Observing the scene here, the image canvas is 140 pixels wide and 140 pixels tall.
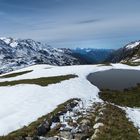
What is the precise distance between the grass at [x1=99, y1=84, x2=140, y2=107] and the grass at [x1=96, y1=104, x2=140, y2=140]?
8234mm

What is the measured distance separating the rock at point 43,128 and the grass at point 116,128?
4692mm

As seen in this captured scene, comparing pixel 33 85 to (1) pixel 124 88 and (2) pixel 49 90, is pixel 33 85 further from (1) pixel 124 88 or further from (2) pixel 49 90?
(1) pixel 124 88

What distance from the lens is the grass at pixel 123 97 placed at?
3987 cm

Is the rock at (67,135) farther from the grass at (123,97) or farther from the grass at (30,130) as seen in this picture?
A: the grass at (123,97)

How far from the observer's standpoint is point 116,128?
26453 millimetres

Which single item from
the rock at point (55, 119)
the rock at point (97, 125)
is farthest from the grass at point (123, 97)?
the rock at point (97, 125)

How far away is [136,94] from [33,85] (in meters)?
14.4

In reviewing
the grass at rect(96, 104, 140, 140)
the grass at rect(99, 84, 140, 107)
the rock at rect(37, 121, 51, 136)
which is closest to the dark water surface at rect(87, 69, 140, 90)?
the grass at rect(99, 84, 140, 107)

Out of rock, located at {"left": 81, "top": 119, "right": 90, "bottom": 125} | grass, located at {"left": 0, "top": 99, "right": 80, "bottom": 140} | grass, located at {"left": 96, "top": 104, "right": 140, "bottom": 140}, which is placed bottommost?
grass, located at {"left": 96, "top": 104, "right": 140, "bottom": 140}

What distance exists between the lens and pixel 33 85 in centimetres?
4375

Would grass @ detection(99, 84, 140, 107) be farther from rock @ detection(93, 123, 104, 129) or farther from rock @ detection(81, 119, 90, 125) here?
rock @ detection(93, 123, 104, 129)

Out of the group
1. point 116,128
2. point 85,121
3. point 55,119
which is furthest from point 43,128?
point 116,128

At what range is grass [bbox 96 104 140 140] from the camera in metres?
24.7

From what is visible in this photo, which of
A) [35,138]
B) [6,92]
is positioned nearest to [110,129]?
[35,138]
